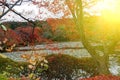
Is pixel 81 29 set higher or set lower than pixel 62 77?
higher

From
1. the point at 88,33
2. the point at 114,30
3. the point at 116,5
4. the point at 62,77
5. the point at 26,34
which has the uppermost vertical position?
the point at 116,5

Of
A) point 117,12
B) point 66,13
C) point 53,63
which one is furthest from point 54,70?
point 117,12

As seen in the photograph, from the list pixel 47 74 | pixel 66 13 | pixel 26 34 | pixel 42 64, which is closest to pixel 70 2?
pixel 66 13

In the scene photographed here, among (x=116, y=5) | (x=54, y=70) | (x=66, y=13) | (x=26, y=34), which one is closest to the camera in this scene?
(x=116, y=5)

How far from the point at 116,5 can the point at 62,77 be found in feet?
15.2

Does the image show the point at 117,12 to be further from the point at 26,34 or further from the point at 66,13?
the point at 26,34

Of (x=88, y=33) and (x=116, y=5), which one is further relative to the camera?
(x=88, y=33)

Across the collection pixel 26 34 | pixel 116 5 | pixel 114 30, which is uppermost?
pixel 116 5

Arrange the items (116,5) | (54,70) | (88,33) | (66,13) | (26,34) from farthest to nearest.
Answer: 1. (26,34)
2. (88,33)
3. (54,70)
4. (66,13)
5. (116,5)

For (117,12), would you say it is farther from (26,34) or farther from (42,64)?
(26,34)

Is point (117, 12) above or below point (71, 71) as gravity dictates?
above

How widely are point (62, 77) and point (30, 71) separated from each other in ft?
4.25

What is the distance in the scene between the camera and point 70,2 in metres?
12.3

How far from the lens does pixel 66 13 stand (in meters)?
14.0
